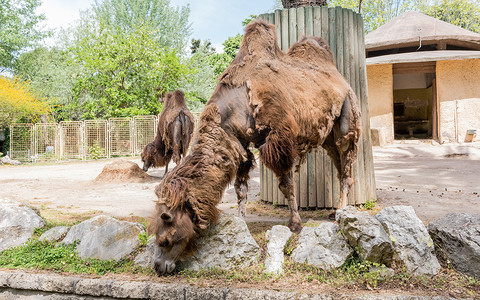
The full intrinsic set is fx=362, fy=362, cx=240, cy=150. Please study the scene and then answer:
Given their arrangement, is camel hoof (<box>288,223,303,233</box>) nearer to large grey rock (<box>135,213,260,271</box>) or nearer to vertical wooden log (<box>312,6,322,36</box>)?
large grey rock (<box>135,213,260,271</box>)

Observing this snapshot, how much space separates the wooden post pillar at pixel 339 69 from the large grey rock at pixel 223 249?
2.68 m

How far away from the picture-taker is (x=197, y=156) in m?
3.56

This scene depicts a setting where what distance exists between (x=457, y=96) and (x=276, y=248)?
1670cm

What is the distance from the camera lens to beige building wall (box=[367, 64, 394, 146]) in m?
17.3

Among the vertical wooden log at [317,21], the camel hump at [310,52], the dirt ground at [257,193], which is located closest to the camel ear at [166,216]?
the dirt ground at [257,193]

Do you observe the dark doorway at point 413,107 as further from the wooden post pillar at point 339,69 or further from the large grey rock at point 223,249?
the large grey rock at point 223,249

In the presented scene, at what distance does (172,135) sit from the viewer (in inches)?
409

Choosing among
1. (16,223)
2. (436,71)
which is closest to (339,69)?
(16,223)

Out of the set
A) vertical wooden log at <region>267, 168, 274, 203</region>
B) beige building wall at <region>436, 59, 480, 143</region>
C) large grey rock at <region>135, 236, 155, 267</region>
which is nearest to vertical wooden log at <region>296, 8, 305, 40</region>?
vertical wooden log at <region>267, 168, 274, 203</region>

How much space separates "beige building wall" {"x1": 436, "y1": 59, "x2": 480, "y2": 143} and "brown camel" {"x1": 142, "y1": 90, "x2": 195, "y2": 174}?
12.5 metres

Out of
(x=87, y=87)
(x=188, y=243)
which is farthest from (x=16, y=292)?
(x=87, y=87)

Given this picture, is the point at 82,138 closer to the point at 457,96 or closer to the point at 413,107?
the point at 457,96

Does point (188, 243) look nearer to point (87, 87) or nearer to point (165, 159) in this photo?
point (165, 159)

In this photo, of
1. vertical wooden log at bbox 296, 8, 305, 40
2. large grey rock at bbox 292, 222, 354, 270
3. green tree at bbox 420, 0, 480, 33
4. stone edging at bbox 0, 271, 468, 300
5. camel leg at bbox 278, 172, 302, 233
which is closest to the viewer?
stone edging at bbox 0, 271, 468, 300
